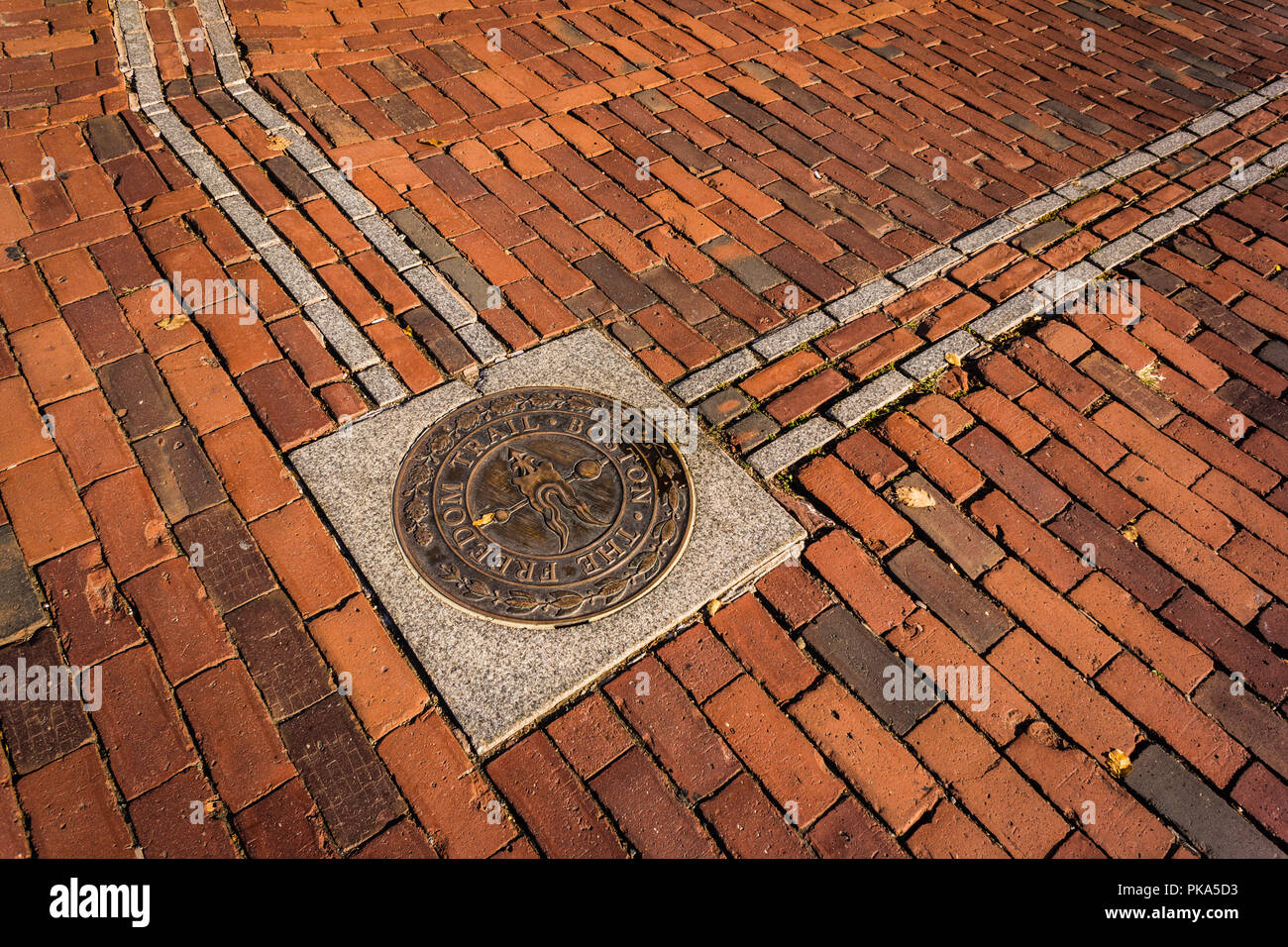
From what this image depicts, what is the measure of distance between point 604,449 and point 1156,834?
190cm

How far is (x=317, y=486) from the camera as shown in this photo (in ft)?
8.39

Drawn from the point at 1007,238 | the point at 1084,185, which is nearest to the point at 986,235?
the point at 1007,238

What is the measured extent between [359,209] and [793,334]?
1.96 m

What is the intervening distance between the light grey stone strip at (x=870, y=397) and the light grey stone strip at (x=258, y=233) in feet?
5.44

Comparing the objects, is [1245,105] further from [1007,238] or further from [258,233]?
[258,233]

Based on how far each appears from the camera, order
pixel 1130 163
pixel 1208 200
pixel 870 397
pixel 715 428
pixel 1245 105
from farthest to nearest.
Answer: pixel 1245 105 < pixel 1130 163 < pixel 1208 200 < pixel 870 397 < pixel 715 428

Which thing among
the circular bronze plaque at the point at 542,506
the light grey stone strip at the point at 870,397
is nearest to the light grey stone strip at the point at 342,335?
the circular bronze plaque at the point at 542,506

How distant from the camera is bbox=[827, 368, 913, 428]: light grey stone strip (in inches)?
114

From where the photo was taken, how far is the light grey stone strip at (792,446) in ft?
9.00

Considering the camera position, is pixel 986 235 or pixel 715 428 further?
pixel 986 235

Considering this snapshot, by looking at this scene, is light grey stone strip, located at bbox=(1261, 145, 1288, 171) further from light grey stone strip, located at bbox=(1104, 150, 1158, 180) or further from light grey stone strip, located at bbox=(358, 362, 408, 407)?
light grey stone strip, located at bbox=(358, 362, 408, 407)

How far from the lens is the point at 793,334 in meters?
3.16

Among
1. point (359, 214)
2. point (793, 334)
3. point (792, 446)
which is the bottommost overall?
point (792, 446)
